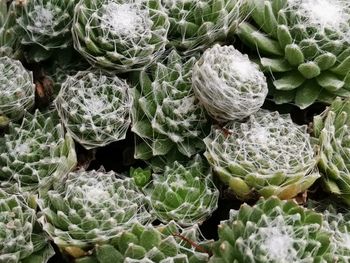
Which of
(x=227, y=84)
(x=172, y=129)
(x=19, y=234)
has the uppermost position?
(x=227, y=84)

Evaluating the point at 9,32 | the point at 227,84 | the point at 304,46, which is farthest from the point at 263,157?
the point at 9,32

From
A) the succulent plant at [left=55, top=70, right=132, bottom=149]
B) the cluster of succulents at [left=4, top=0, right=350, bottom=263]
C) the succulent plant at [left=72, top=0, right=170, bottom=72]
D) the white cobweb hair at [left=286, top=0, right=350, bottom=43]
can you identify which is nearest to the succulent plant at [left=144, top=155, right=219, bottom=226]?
the cluster of succulents at [left=4, top=0, right=350, bottom=263]

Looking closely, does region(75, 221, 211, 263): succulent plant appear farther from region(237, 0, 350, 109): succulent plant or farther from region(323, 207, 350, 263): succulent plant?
region(237, 0, 350, 109): succulent plant

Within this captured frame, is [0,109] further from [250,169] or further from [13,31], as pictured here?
[250,169]

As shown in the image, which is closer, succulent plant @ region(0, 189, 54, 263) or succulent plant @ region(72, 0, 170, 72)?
succulent plant @ region(0, 189, 54, 263)

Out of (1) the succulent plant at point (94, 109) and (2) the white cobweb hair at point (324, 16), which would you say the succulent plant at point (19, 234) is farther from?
(2) the white cobweb hair at point (324, 16)

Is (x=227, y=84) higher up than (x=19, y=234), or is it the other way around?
(x=227, y=84)

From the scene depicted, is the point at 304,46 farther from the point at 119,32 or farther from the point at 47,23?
the point at 47,23
